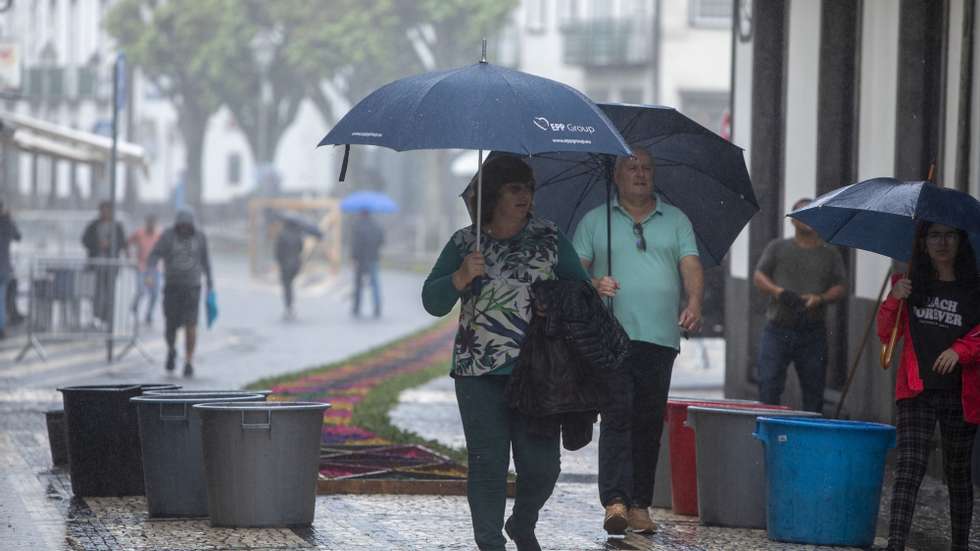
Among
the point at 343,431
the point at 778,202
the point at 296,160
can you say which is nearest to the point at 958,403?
the point at 343,431

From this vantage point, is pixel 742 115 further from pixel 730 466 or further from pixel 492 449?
pixel 492 449

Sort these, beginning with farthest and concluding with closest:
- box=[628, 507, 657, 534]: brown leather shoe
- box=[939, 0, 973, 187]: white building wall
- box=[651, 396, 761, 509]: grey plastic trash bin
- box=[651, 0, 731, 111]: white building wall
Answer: box=[651, 0, 731, 111]: white building wall → box=[939, 0, 973, 187]: white building wall → box=[651, 396, 761, 509]: grey plastic trash bin → box=[628, 507, 657, 534]: brown leather shoe

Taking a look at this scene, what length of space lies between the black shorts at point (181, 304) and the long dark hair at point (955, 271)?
11.5m

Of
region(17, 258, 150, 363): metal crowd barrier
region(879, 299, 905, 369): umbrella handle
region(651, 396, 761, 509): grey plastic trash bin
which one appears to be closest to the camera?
region(879, 299, 905, 369): umbrella handle

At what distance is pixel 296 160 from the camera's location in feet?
303

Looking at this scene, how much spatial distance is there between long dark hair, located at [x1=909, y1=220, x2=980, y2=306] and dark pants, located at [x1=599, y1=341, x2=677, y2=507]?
3.83ft

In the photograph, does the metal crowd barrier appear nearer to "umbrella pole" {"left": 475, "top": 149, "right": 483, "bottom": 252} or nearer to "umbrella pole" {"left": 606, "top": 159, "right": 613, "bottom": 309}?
"umbrella pole" {"left": 606, "top": 159, "right": 613, "bottom": 309}

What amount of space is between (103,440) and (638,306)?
2.91 meters

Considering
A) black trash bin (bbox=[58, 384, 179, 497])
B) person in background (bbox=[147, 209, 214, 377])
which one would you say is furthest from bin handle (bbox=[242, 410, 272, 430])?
person in background (bbox=[147, 209, 214, 377])

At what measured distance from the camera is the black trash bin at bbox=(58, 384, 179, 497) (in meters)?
9.78

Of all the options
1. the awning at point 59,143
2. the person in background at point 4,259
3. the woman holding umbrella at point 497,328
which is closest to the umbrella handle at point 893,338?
the woman holding umbrella at point 497,328

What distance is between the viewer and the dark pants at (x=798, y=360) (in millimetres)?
11641

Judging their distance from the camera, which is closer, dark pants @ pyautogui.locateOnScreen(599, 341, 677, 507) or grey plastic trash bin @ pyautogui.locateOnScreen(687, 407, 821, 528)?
dark pants @ pyautogui.locateOnScreen(599, 341, 677, 507)

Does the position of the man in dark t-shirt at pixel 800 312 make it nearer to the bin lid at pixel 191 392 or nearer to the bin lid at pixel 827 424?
the bin lid at pixel 827 424
